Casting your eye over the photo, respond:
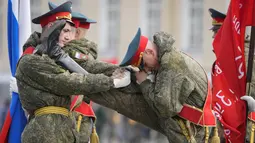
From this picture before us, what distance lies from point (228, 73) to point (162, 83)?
3.89ft

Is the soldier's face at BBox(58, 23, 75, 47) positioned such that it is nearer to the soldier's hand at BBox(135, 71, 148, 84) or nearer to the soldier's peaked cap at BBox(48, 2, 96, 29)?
the soldier's hand at BBox(135, 71, 148, 84)

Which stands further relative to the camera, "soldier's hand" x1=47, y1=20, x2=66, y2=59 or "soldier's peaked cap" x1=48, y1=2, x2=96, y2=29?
"soldier's peaked cap" x1=48, y1=2, x2=96, y2=29

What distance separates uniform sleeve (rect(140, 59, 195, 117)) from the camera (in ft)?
31.9

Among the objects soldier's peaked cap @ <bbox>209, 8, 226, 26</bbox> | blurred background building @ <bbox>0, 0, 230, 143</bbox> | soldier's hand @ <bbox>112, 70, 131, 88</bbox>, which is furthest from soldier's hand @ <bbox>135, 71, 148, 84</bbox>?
blurred background building @ <bbox>0, 0, 230, 143</bbox>

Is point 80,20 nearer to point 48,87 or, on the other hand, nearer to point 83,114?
point 83,114

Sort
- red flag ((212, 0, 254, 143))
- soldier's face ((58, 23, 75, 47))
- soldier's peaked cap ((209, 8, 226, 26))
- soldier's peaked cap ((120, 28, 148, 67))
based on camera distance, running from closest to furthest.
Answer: soldier's peaked cap ((120, 28, 148, 67))
soldier's face ((58, 23, 75, 47))
red flag ((212, 0, 254, 143))
soldier's peaked cap ((209, 8, 226, 26))

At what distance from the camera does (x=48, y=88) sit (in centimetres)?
966

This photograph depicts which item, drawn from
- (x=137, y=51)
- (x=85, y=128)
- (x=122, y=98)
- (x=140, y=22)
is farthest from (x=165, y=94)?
(x=140, y=22)

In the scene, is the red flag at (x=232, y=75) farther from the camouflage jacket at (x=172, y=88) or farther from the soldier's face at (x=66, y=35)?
the soldier's face at (x=66, y=35)

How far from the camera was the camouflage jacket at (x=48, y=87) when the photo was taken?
9.62 m

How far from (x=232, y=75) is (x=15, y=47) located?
7.68 ft

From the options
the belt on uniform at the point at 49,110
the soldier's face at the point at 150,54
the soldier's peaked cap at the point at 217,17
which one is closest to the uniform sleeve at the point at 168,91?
the soldier's face at the point at 150,54

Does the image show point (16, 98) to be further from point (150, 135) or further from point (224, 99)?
point (150, 135)

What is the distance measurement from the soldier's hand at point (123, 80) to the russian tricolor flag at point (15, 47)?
1.47 m
